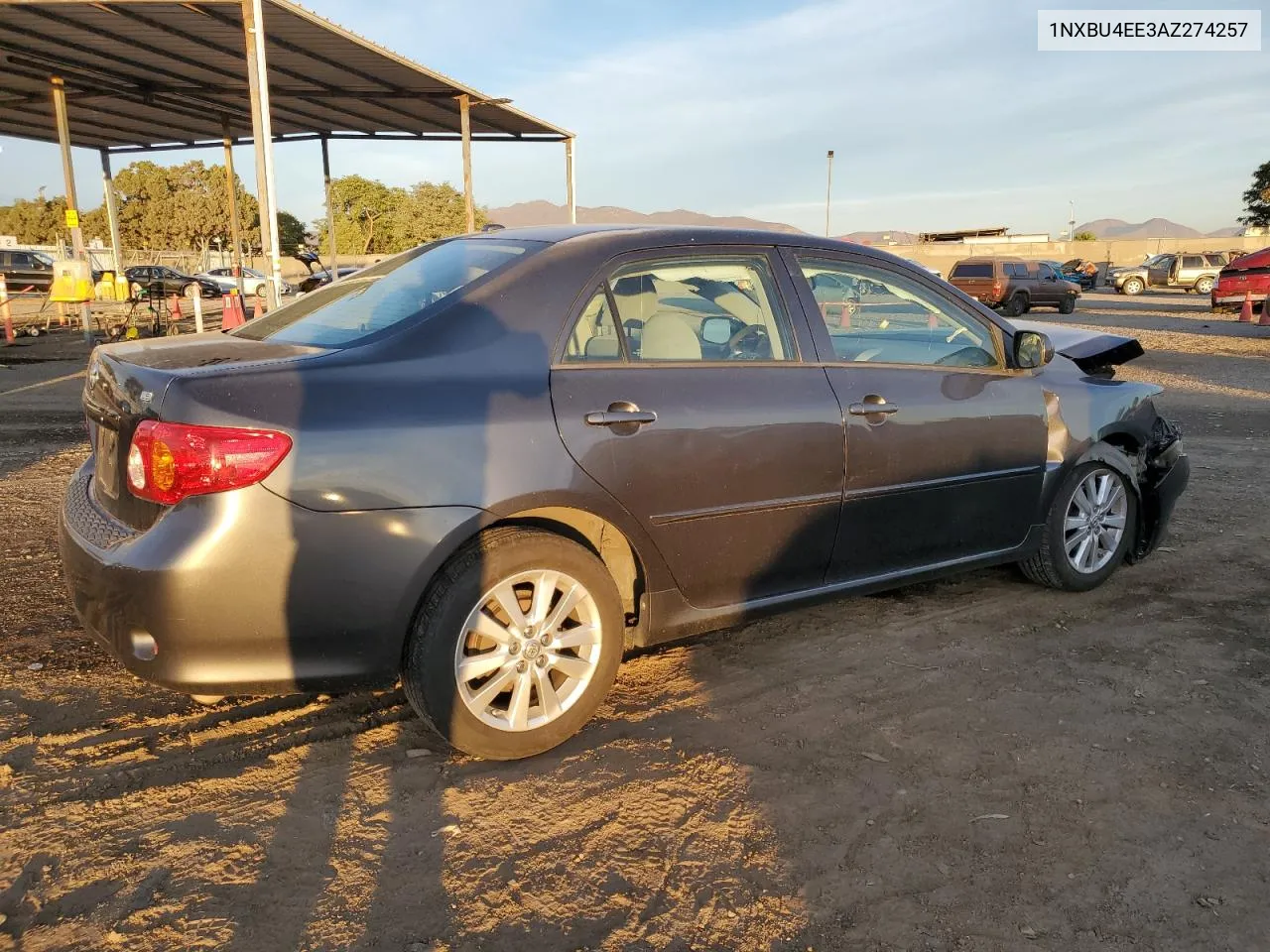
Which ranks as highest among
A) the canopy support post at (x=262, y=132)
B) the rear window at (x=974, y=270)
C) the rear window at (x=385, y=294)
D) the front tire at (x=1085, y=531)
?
the canopy support post at (x=262, y=132)

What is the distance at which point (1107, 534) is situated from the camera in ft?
14.4

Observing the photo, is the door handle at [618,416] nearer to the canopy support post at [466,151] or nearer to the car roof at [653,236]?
the car roof at [653,236]

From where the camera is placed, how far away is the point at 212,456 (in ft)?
7.95

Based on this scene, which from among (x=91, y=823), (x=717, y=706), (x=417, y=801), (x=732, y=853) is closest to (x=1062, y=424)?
(x=717, y=706)

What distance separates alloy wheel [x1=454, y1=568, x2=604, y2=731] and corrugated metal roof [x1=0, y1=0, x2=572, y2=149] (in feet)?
41.5

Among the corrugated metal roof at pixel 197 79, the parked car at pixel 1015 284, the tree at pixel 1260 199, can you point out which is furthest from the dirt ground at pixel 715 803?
the tree at pixel 1260 199

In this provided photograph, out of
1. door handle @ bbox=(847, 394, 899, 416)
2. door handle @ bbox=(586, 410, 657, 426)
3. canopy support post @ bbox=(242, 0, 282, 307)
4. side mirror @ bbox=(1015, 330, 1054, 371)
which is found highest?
canopy support post @ bbox=(242, 0, 282, 307)

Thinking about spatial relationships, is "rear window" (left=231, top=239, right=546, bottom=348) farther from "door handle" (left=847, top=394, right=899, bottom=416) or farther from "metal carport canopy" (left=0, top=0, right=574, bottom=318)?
"metal carport canopy" (left=0, top=0, right=574, bottom=318)

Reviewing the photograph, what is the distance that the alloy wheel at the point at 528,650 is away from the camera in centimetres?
275

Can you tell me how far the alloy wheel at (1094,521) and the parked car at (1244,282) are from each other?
21767 mm

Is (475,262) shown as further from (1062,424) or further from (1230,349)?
(1230,349)

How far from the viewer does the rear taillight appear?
2424mm

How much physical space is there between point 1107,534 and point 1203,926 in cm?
250

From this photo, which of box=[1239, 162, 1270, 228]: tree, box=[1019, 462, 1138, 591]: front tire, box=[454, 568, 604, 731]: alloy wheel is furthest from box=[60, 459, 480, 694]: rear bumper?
box=[1239, 162, 1270, 228]: tree
